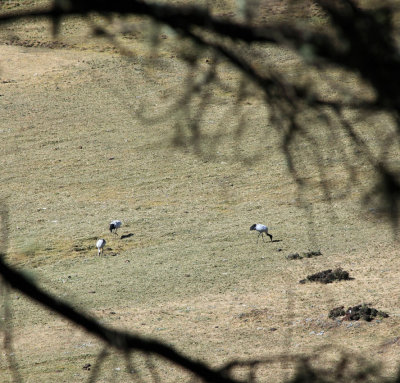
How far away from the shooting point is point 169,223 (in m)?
14.0

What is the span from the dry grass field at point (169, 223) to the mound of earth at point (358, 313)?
13 cm

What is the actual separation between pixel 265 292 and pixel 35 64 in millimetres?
15760

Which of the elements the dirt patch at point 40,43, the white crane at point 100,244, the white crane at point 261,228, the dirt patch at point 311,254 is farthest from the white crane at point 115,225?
the dirt patch at point 40,43

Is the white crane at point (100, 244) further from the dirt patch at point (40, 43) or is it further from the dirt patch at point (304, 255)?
the dirt patch at point (40, 43)

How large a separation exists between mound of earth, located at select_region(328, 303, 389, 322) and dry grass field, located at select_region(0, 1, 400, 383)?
5.0 inches

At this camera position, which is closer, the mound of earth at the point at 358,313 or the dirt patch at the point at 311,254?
the mound of earth at the point at 358,313

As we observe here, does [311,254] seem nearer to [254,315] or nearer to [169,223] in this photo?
[254,315]

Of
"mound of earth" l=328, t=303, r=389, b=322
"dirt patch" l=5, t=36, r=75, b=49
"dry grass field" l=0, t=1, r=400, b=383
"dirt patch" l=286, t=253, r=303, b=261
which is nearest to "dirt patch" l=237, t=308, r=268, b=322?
"dry grass field" l=0, t=1, r=400, b=383

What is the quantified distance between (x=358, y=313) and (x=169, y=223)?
682 centimetres

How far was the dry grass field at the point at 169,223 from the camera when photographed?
2.44 meters

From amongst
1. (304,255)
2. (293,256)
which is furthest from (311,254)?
(293,256)

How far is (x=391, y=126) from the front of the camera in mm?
2021

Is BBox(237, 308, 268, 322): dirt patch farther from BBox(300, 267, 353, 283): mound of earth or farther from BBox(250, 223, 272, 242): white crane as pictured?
BBox(250, 223, 272, 242): white crane

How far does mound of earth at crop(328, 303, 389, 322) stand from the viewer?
7.54 m
